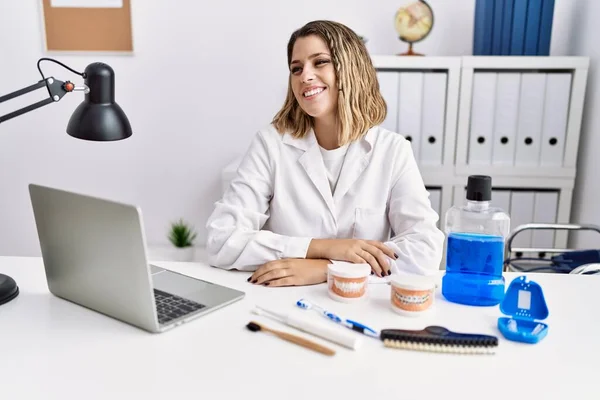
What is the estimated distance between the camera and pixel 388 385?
754 mm

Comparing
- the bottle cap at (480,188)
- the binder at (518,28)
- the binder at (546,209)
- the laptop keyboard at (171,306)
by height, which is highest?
the binder at (518,28)

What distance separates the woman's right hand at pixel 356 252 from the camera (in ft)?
4.01

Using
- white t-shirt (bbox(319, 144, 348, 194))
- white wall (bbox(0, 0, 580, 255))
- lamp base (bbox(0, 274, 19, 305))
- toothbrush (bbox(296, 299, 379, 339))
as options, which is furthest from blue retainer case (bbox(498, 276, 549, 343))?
white wall (bbox(0, 0, 580, 255))

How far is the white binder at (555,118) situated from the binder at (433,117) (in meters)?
0.42

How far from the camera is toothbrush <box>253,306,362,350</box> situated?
86cm

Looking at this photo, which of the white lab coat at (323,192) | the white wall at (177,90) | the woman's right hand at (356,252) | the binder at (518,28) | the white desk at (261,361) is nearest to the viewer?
the white desk at (261,361)

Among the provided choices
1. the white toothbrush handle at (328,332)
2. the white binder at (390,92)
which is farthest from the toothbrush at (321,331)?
the white binder at (390,92)

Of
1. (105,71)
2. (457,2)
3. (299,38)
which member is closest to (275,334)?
(105,71)

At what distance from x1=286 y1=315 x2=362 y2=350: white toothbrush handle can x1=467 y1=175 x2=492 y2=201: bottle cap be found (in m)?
0.37

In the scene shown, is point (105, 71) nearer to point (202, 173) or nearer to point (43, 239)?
point (43, 239)

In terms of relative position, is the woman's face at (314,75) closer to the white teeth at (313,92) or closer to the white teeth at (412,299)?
the white teeth at (313,92)

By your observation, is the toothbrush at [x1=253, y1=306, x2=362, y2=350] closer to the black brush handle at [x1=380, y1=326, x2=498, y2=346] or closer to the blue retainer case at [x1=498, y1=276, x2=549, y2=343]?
the black brush handle at [x1=380, y1=326, x2=498, y2=346]

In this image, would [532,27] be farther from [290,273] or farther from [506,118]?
[290,273]

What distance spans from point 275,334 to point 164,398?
23cm
